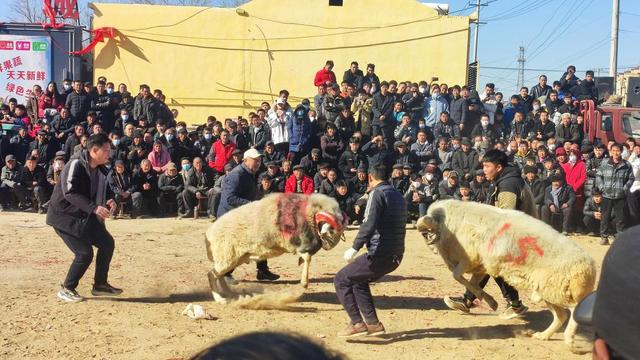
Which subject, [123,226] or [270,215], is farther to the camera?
[123,226]

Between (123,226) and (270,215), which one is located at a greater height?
(270,215)

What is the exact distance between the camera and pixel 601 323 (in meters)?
1.91

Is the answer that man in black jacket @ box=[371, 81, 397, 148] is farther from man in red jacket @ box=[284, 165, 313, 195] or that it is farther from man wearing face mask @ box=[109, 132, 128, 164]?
man wearing face mask @ box=[109, 132, 128, 164]

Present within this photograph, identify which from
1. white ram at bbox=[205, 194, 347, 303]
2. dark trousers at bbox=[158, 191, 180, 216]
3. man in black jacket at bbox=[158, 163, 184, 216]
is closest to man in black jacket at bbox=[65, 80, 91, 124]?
man in black jacket at bbox=[158, 163, 184, 216]

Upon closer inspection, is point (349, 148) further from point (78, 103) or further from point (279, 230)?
point (279, 230)

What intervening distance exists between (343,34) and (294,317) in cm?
1532

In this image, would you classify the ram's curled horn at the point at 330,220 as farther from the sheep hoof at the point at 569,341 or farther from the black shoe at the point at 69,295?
the black shoe at the point at 69,295

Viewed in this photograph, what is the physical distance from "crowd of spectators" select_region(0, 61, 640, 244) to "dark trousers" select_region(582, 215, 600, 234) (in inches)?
1.7

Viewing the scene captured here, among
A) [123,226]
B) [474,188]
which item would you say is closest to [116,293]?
[123,226]

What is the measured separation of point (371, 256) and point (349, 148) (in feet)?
32.3

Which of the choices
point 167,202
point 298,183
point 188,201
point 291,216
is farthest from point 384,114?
point 291,216

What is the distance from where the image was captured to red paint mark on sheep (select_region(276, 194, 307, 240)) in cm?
798

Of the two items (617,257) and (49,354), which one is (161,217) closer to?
(49,354)

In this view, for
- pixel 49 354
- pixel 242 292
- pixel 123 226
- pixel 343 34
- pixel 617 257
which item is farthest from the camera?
pixel 343 34
